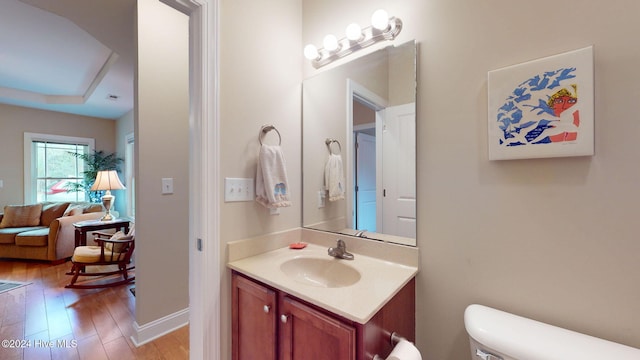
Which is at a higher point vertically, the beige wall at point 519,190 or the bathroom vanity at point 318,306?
the beige wall at point 519,190

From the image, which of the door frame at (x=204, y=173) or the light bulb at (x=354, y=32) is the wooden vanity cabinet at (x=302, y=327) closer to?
Answer: the door frame at (x=204, y=173)

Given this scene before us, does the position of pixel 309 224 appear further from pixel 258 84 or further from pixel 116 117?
pixel 116 117

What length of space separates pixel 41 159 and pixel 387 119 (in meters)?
6.22

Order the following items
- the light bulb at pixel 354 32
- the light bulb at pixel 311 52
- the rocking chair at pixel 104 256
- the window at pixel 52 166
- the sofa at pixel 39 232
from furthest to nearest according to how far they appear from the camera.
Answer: the window at pixel 52 166 < the sofa at pixel 39 232 < the rocking chair at pixel 104 256 < the light bulb at pixel 311 52 < the light bulb at pixel 354 32

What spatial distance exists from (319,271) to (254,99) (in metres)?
0.99

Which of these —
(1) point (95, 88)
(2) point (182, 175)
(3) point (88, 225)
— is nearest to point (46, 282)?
(3) point (88, 225)

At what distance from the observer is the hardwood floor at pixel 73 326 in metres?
1.71

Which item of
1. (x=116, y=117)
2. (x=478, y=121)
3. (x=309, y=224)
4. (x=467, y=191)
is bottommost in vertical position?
(x=309, y=224)

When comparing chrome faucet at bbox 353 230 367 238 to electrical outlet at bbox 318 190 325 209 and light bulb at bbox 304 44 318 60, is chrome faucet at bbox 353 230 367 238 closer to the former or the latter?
electrical outlet at bbox 318 190 325 209

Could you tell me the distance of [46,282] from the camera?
2.80 meters

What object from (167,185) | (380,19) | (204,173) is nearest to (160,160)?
(167,185)

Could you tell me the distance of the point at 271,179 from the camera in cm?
131

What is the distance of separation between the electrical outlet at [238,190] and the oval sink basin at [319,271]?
1.32 feet

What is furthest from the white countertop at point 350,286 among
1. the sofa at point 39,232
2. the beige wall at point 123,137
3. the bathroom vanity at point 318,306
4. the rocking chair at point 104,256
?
the beige wall at point 123,137
